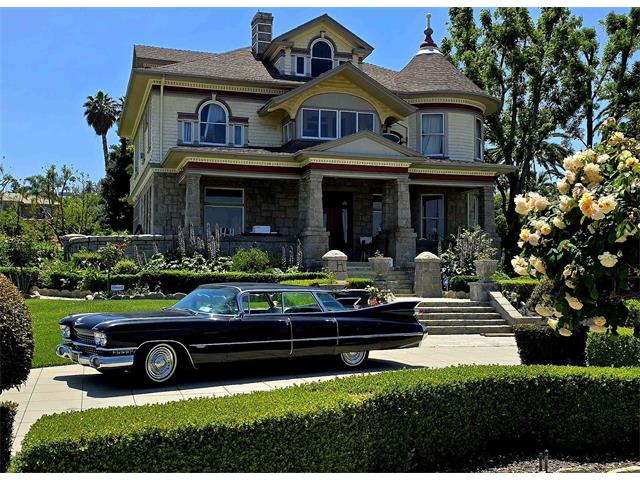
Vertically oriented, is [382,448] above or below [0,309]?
below

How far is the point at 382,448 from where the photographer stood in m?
5.89

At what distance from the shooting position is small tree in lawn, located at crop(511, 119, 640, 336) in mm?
5871

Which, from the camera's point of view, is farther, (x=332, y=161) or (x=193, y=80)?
(x=193, y=80)

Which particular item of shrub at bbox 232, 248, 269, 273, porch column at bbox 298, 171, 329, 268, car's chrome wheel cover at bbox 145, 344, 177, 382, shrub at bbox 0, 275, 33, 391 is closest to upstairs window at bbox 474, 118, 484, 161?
porch column at bbox 298, 171, 329, 268

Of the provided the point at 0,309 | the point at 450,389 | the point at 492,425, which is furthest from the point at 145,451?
the point at 492,425

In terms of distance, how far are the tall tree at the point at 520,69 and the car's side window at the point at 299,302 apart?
26.9 meters

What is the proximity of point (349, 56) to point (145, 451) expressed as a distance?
2595 cm

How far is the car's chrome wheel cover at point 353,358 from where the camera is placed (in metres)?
11.0

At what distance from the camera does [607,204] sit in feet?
18.8

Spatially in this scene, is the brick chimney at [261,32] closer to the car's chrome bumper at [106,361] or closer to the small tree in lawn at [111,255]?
the small tree in lawn at [111,255]

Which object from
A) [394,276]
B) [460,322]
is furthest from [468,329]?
[394,276]

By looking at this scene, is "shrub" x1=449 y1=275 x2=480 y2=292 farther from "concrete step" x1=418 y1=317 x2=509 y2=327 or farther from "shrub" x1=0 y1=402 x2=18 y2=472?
"shrub" x1=0 y1=402 x2=18 y2=472

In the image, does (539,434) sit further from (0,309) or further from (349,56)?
(349,56)

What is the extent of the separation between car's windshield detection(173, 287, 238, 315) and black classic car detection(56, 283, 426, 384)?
0.01 meters
